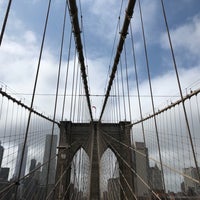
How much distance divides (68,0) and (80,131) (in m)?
10.8

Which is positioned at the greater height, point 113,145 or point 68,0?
point 68,0

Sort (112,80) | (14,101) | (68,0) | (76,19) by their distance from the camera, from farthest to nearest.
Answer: (112,80) < (14,101) < (76,19) < (68,0)

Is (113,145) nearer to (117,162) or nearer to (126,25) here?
(117,162)

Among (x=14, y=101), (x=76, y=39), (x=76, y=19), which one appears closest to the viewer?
(x=76, y=19)

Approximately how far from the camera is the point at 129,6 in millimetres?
4070

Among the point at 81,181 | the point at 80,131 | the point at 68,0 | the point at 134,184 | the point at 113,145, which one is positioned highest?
the point at 68,0

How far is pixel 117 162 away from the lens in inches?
526

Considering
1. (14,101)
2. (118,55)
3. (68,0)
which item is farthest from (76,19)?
(14,101)

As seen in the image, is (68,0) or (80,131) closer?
(68,0)

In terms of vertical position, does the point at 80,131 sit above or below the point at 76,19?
below

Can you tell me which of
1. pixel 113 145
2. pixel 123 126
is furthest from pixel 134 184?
pixel 123 126

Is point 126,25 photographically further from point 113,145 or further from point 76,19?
point 113,145

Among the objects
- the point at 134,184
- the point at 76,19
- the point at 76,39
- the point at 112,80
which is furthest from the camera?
the point at 134,184

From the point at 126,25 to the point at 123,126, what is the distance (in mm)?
9717
